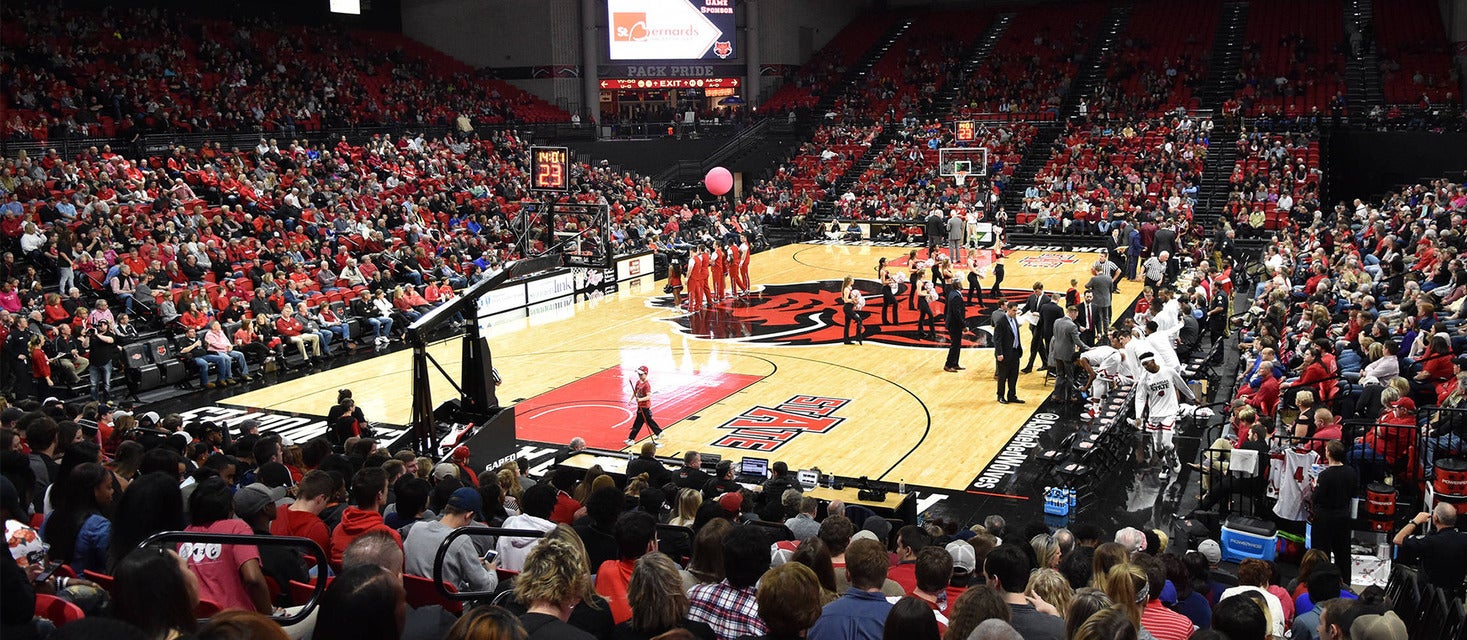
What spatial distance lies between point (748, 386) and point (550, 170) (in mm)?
6605

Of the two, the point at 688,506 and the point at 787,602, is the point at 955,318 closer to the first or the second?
the point at 688,506

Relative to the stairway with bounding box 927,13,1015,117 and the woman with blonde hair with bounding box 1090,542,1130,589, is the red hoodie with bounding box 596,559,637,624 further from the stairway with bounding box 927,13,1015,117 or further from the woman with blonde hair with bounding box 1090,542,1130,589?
the stairway with bounding box 927,13,1015,117

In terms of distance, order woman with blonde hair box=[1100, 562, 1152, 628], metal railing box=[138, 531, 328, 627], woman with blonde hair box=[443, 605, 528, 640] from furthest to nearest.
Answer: woman with blonde hair box=[1100, 562, 1152, 628] → metal railing box=[138, 531, 328, 627] → woman with blonde hair box=[443, 605, 528, 640]

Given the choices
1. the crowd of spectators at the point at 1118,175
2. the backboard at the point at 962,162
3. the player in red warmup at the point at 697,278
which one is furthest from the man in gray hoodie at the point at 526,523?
the backboard at the point at 962,162

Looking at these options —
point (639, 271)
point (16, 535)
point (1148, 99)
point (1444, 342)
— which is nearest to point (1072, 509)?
point (1444, 342)

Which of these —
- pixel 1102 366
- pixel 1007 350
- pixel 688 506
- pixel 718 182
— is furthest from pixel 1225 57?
pixel 688 506

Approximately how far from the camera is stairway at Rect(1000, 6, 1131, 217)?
131ft

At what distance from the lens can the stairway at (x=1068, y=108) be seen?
39.9 metres

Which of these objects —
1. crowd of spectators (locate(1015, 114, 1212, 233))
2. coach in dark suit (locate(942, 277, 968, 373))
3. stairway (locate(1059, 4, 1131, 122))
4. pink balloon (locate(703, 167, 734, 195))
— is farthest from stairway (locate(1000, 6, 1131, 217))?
coach in dark suit (locate(942, 277, 968, 373))

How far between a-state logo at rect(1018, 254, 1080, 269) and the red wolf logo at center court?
4.84 meters

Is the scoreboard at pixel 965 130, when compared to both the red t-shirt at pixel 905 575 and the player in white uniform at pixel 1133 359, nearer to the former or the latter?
the player in white uniform at pixel 1133 359

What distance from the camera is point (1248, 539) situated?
1028 cm

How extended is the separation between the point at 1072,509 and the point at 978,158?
29.3 meters

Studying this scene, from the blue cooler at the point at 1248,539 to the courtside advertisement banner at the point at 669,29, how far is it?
121ft
